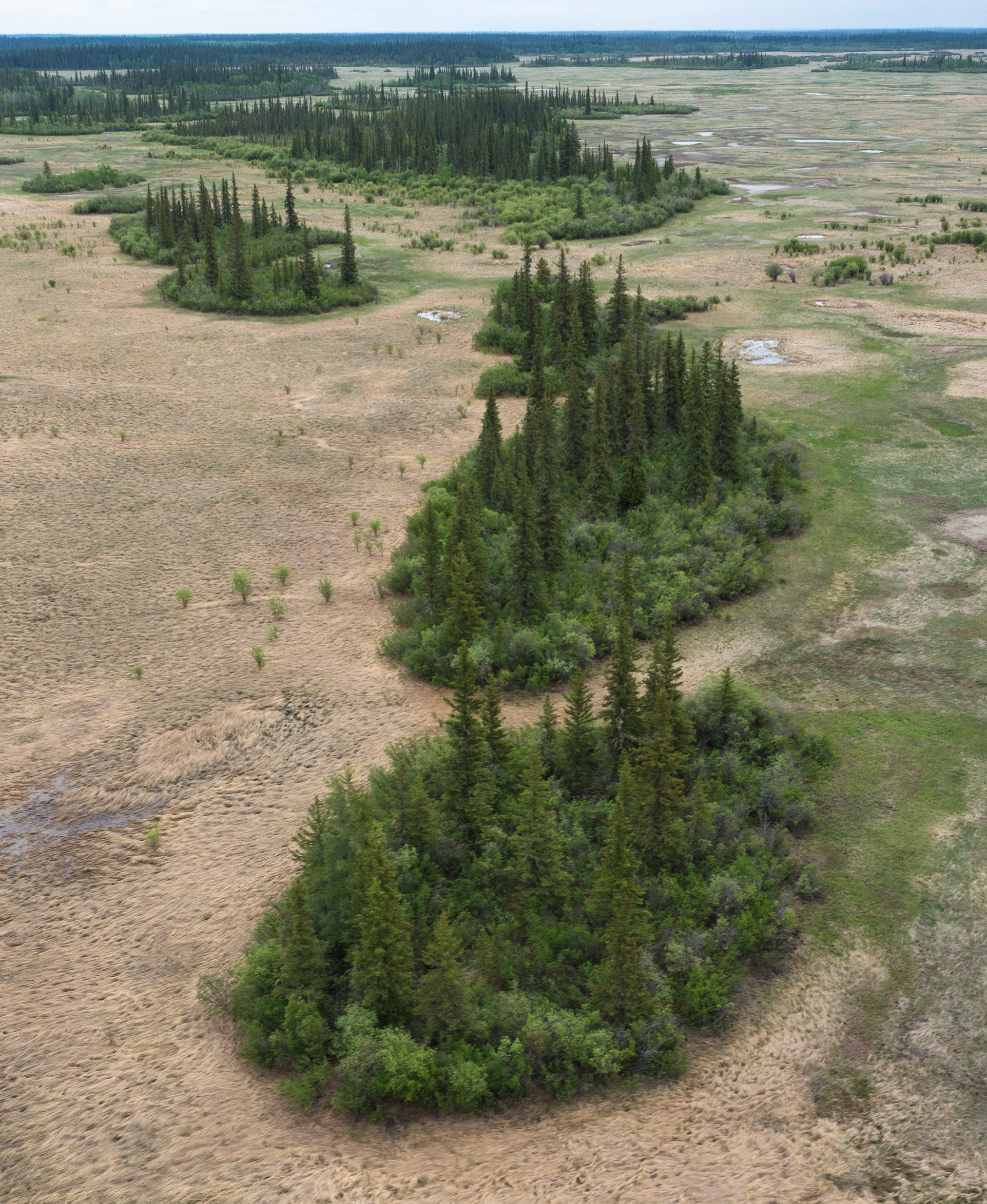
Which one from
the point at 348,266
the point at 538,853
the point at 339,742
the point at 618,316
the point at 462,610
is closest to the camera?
the point at 538,853

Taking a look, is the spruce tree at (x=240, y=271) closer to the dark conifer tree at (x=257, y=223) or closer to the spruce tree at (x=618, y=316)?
the dark conifer tree at (x=257, y=223)

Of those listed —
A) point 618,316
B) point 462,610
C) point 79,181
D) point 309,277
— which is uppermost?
point 79,181

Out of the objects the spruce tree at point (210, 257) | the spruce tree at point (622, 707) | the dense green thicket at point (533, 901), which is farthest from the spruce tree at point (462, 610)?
the spruce tree at point (210, 257)

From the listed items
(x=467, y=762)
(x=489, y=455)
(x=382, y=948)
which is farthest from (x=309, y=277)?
(x=382, y=948)

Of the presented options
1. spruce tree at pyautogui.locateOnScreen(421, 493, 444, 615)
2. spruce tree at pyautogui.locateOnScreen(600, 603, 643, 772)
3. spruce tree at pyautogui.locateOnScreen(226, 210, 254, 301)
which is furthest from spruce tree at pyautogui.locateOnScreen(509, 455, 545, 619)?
spruce tree at pyautogui.locateOnScreen(226, 210, 254, 301)

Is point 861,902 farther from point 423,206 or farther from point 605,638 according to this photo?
point 423,206

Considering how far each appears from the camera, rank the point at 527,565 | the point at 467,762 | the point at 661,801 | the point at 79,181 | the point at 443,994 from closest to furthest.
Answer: the point at 443,994 → the point at 661,801 → the point at 467,762 → the point at 527,565 → the point at 79,181

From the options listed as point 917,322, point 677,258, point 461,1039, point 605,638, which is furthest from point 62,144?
point 461,1039

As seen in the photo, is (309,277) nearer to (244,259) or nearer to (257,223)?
(244,259)
